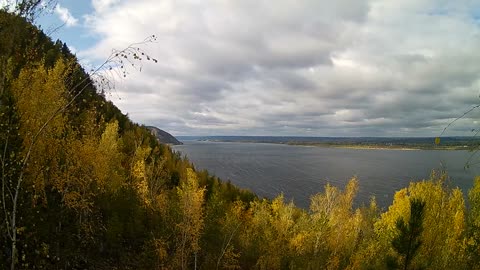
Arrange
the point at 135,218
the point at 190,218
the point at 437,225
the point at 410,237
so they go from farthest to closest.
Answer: the point at 135,218 → the point at 437,225 → the point at 190,218 → the point at 410,237

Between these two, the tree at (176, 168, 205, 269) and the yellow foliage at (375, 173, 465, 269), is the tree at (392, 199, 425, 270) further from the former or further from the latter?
the tree at (176, 168, 205, 269)

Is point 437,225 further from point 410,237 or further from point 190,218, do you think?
point 190,218

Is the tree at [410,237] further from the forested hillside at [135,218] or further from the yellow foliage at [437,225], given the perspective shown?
the yellow foliage at [437,225]

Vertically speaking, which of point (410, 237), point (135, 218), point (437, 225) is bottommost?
point (135, 218)

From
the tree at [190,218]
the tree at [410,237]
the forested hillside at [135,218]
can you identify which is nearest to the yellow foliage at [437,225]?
the forested hillside at [135,218]

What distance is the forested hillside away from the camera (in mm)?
12609

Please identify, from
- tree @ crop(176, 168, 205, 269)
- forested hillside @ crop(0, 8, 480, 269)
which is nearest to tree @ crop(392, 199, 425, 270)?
forested hillside @ crop(0, 8, 480, 269)

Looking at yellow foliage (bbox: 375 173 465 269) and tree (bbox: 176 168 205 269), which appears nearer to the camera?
tree (bbox: 176 168 205 269)

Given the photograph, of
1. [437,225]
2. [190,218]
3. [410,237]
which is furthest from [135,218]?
[437,225]

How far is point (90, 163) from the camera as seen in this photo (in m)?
20.6

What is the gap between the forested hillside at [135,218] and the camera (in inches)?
496

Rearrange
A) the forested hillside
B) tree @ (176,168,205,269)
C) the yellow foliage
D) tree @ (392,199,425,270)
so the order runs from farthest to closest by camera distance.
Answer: the yellow foliage, tree @ (176,168,205,269), tree @ (392,199,425,270), the forested hillside

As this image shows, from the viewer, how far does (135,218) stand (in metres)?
30.2

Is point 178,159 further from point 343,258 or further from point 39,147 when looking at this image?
point 39,147
